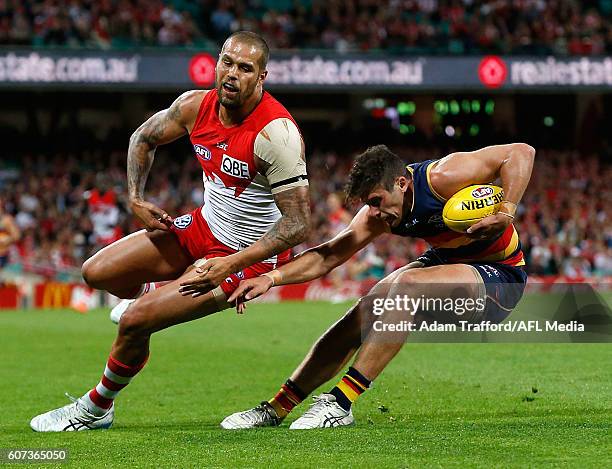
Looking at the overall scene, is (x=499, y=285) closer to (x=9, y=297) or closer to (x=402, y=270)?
(x=402, y=270)

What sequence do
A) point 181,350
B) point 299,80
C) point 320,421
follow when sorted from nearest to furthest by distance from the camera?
point 320,421 < point 181,350 < point 299,80

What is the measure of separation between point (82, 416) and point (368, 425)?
1829 mm

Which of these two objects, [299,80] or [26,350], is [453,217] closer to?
[26,350]

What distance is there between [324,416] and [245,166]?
163cm

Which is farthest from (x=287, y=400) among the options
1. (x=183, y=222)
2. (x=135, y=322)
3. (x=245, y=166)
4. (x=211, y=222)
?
(x=245, y=166)

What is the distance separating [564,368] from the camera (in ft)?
31.9

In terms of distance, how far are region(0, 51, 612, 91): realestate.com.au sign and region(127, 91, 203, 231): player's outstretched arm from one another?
59.2ft

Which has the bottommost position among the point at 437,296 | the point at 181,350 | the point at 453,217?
the point at 181,350

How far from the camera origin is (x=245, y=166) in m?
6.89

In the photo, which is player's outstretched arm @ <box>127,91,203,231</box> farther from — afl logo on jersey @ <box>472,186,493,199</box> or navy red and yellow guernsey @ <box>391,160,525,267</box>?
afl logo on jersey @ <box>472,186,493,199</box>

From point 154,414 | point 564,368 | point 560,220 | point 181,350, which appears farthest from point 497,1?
point 154,414

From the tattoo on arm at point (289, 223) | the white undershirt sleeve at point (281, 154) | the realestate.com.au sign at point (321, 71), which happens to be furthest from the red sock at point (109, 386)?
the realestate.com.au sign at point (321, 71)

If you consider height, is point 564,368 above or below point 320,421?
below

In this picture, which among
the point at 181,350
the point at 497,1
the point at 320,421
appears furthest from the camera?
the point at 497,1
